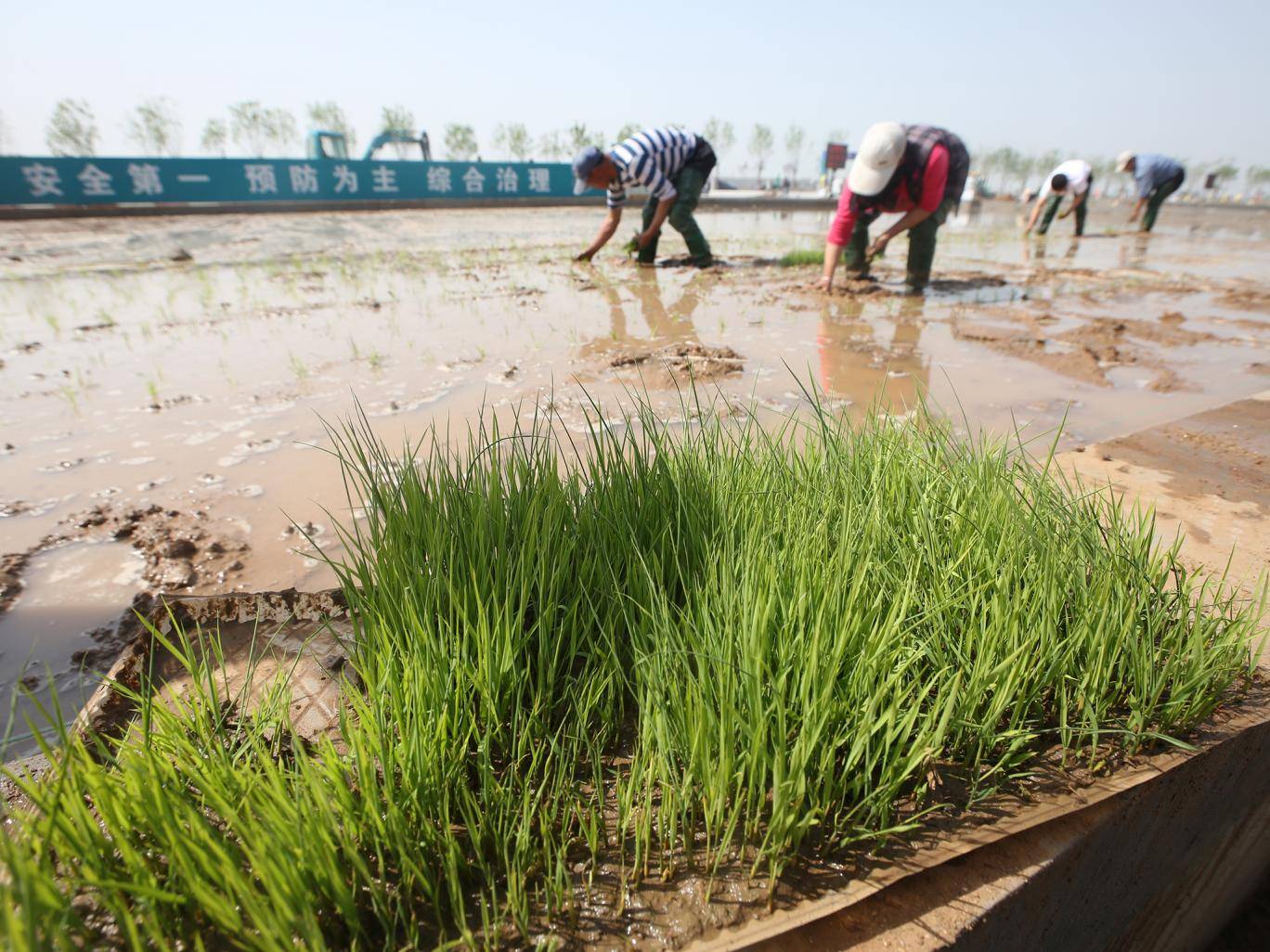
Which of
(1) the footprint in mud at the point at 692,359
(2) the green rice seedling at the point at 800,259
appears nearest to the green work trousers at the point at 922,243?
(2) the green rice seedling at the point at 800,259

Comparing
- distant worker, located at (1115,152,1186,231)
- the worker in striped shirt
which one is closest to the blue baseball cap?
the worker in striped shirt

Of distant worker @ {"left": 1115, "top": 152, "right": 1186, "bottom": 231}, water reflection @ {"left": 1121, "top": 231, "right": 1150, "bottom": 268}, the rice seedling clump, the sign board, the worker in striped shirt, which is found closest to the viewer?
the rice seedling clump

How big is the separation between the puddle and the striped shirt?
5.84 m

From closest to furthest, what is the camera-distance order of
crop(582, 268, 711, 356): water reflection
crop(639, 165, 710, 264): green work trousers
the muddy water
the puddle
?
the puddle < the muddy water < crop(582, 268, 711, 356): water reflection < crop(639, 165, 710, 264): green work trousers

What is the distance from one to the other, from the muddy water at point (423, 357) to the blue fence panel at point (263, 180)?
20.5ft

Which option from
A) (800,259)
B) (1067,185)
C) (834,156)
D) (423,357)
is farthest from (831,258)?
(834,156)

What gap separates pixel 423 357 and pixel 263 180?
14974mm

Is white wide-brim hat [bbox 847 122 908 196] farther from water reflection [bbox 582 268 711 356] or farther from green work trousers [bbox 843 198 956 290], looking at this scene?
water reflection [bbox 582 268 711 356]

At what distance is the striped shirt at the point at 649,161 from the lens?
273 inches

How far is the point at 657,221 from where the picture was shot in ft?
24.4

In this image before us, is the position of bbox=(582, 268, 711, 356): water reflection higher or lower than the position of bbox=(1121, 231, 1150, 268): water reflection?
lower

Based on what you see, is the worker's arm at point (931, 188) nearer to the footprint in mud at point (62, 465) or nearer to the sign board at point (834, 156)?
the footprint in mud at point (62, 465)

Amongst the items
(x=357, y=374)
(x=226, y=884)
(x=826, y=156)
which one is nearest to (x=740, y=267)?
(x=357, y=374)

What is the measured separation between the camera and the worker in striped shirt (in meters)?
6.65
